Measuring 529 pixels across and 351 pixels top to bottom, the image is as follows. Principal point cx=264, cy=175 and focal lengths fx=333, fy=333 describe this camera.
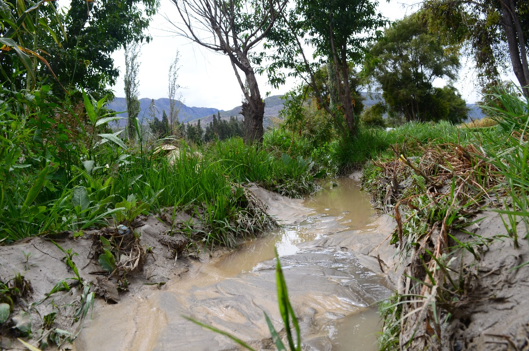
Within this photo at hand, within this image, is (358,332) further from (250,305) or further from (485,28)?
(485,28)

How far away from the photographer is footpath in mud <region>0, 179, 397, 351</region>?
150 cm

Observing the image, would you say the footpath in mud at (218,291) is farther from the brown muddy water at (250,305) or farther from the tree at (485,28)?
the tree at (485,28)

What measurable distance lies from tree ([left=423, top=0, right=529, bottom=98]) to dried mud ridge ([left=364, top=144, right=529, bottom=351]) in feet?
48.2

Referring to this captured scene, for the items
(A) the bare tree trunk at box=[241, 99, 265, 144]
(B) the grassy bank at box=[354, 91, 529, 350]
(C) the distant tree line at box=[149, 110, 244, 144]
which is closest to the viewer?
(B) the grassy bank at box=[354, 91, 529, 350]

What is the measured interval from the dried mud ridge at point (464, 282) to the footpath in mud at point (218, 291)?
11.3 inches

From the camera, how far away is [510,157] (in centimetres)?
154

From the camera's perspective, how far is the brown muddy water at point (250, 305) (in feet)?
4.81

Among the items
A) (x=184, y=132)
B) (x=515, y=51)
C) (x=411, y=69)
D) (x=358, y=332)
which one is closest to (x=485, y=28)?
(x=515, y=51)

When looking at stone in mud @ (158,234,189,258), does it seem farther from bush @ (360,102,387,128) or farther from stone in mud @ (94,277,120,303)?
bush @ (360,102,387,128)

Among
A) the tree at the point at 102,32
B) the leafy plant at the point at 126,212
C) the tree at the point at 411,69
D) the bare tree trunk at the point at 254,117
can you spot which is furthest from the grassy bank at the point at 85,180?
the tree at the point at 411,69

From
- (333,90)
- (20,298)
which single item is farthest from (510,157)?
(333,90)

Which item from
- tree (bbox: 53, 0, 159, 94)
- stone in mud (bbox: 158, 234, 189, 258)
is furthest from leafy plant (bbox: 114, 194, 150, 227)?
tree (bbox: 53, 0, 159, 94)

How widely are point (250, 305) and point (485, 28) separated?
17.4 m

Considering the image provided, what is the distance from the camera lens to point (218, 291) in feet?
6.57
